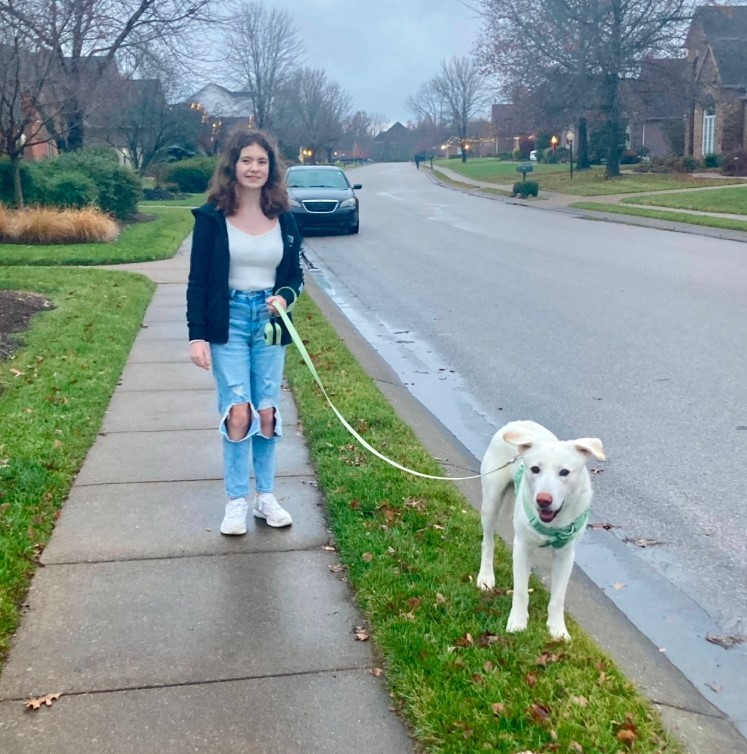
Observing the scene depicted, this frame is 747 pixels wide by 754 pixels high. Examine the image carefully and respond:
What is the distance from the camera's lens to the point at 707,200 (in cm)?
2936

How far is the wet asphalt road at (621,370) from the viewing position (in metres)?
4.71

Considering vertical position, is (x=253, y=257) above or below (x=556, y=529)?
above

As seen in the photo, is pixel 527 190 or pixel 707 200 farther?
pixel 527 190

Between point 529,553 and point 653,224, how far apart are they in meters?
22.0

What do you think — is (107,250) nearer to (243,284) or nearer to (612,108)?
(243,284)

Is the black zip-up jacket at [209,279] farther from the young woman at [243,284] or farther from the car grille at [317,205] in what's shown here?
the car grille at [317,205]

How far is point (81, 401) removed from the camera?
729 cm

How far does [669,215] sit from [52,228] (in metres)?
15.7

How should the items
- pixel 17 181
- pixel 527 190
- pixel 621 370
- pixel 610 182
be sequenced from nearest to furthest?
pixel 621 370 → pixel 17 181 → pixel 527 190 → pixel 610 182

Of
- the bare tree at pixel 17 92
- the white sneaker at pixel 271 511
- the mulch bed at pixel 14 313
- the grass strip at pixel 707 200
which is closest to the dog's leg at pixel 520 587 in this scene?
the white sneaker at pixel 271 511

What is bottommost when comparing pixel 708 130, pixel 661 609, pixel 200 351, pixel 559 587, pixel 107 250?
pixel 661 609

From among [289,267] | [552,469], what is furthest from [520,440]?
[289,267]

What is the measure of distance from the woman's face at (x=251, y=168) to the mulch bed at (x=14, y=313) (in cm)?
507

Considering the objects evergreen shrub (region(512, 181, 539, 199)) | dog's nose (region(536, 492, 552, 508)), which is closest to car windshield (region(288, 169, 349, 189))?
evergreen shrub (region(512, 181, 539, 199))
